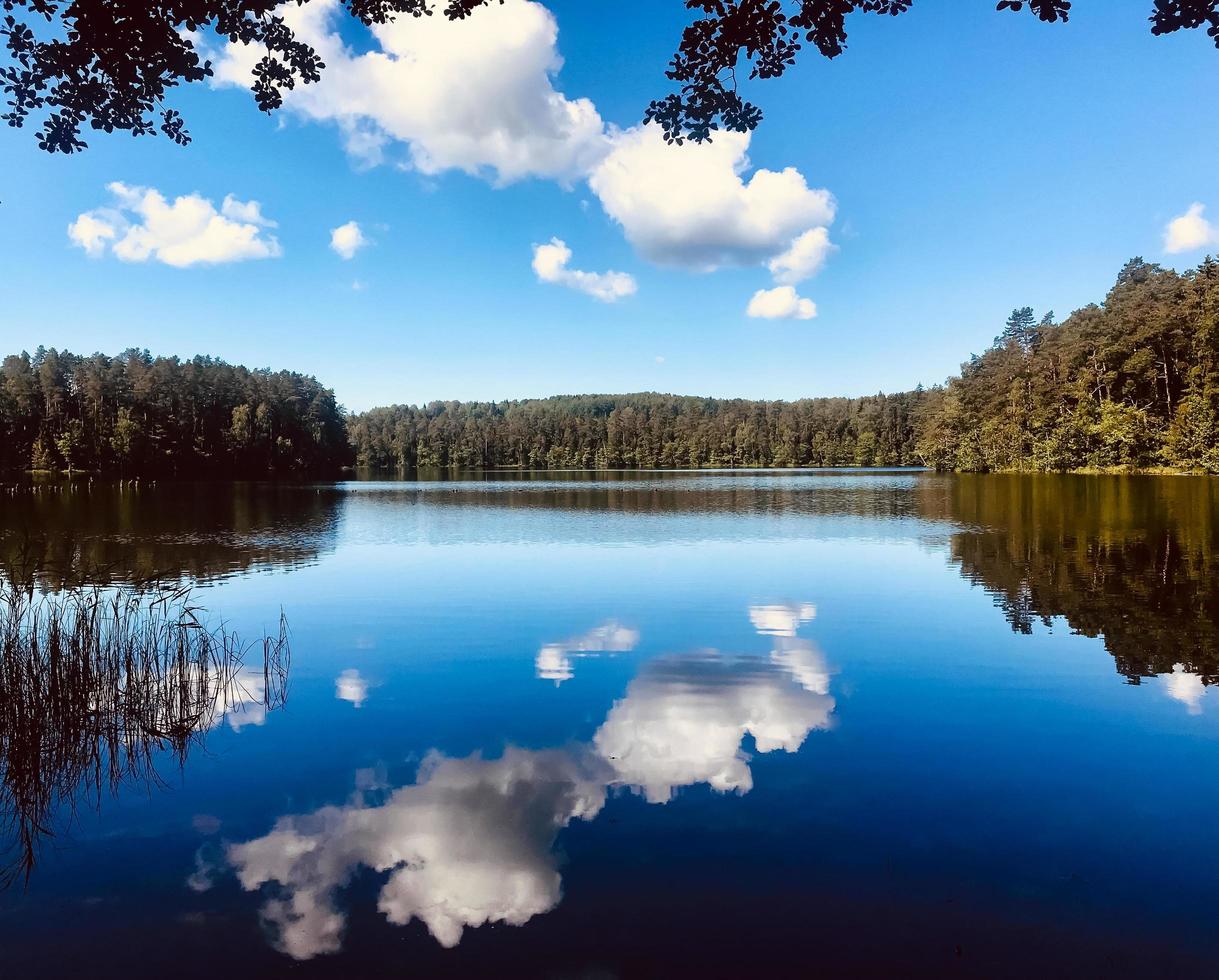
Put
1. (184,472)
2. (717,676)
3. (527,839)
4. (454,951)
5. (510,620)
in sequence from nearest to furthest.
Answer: (454,951) < (527,839) < (717,676) < (510,620) < (184,472)

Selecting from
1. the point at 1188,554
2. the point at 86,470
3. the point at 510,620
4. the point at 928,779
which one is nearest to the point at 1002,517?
the point at 1188,554

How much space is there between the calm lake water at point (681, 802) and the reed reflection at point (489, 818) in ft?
0.12

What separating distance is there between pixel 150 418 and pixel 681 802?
373ft

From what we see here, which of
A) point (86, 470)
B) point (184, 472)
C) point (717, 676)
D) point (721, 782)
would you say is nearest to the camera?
point (721, 782)

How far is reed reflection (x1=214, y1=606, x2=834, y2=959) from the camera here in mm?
5828

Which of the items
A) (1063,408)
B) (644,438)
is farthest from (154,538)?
(644,438)

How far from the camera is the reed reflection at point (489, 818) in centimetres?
583

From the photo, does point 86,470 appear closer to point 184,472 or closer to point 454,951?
point 184,472

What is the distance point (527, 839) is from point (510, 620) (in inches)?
392

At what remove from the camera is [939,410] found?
11612cm

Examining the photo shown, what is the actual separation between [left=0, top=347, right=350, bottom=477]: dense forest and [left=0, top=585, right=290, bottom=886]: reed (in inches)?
3967

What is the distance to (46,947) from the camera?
5398 mm

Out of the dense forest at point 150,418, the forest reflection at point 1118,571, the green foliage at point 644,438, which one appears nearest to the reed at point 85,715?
the forest reflection at point 1118,571

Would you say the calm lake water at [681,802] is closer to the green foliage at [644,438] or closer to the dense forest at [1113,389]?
the dense forest at [1113,389]
